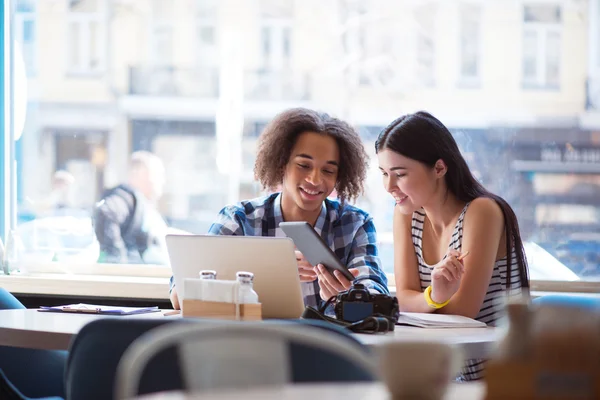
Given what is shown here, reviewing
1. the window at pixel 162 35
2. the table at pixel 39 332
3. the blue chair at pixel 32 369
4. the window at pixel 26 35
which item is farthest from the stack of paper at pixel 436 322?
the window at pixel 26 35

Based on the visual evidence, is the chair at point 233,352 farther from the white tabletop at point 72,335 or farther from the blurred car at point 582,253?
the blurred car at point 582,253

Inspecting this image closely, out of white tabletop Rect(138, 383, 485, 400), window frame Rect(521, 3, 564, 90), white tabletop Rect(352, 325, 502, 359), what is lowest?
white tabletop Rect(352, 325, 502, 359)

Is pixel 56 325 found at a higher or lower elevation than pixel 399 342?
lower

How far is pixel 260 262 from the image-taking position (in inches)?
93.7

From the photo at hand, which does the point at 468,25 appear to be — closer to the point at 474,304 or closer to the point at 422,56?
the point at 422,56

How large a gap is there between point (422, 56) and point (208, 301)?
247cm

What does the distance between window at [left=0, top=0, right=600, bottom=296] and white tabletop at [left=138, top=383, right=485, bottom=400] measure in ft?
10.2

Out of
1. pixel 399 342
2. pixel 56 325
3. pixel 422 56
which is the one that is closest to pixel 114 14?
pixel 422 56

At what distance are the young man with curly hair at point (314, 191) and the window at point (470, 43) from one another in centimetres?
110

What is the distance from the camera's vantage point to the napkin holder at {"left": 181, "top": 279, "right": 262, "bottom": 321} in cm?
227

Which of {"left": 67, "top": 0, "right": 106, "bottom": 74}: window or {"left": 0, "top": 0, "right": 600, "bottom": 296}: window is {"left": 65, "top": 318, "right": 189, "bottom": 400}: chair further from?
{"left": 67, "top": 0, "right": 106, "bottom": 74}: window

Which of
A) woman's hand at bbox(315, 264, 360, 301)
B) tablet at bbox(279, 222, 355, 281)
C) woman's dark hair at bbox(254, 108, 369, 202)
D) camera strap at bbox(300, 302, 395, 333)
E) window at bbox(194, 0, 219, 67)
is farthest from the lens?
window at bbox(194, 0, 219, 67)

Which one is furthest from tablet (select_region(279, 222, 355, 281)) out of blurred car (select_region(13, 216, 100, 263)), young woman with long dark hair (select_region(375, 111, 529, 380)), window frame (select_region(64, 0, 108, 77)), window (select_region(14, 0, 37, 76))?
window (select_region(14, 0, 37, 76))

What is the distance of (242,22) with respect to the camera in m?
4.61
